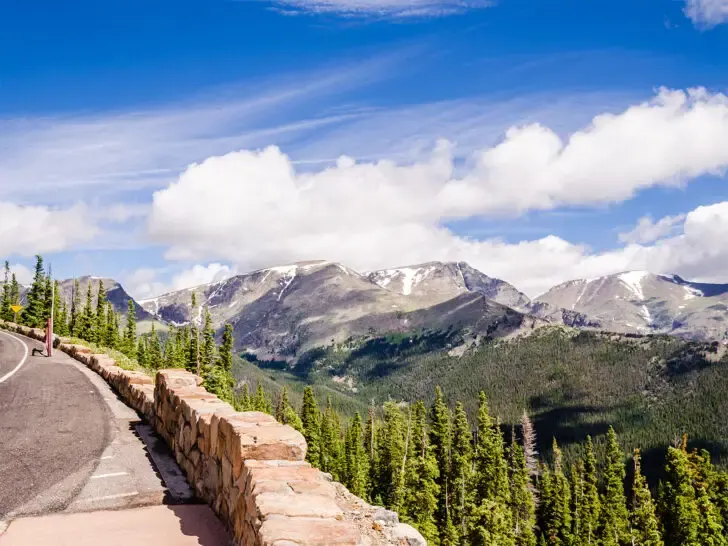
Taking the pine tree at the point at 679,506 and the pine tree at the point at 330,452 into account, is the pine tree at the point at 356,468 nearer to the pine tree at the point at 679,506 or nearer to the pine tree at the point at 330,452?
the pine tree at the point at 330,452

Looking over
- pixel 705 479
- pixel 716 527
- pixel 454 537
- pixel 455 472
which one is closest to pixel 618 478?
pixel 705 479

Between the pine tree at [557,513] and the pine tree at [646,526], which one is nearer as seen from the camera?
the pine tree at [646,526]

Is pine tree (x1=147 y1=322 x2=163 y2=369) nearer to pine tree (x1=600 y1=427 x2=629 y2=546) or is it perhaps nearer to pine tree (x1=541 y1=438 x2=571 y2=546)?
pine tree (x1=541 y1=438 x2=571 y2=546)

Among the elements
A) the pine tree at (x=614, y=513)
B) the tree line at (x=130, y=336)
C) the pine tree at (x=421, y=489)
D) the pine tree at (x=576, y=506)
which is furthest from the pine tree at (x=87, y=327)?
the pine tree at (x=614, y=513)

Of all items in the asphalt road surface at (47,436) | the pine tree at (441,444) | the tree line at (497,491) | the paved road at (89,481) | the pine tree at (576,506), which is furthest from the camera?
the pine tree at (441,444)

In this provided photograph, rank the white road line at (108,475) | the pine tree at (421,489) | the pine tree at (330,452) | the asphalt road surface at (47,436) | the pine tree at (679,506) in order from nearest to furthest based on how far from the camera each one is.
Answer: the asphalt road surface at (47,436)
the white road line at (108,475)
the pine tree at (679,506)
the pine tree at (421,489)
the pine tree at (330,452)

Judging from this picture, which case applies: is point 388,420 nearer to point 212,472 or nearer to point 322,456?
point 322,456

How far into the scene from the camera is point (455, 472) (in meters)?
85.6

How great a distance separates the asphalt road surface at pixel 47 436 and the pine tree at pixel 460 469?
232 feet

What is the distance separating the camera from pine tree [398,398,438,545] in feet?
232

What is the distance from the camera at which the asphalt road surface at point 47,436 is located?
9195 millimetres

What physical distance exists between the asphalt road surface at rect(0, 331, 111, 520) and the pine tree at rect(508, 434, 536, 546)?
73054 mm

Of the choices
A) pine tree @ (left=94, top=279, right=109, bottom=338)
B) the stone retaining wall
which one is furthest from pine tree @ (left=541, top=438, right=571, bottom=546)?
the stone retaining wall

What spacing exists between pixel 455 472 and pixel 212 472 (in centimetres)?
8352
